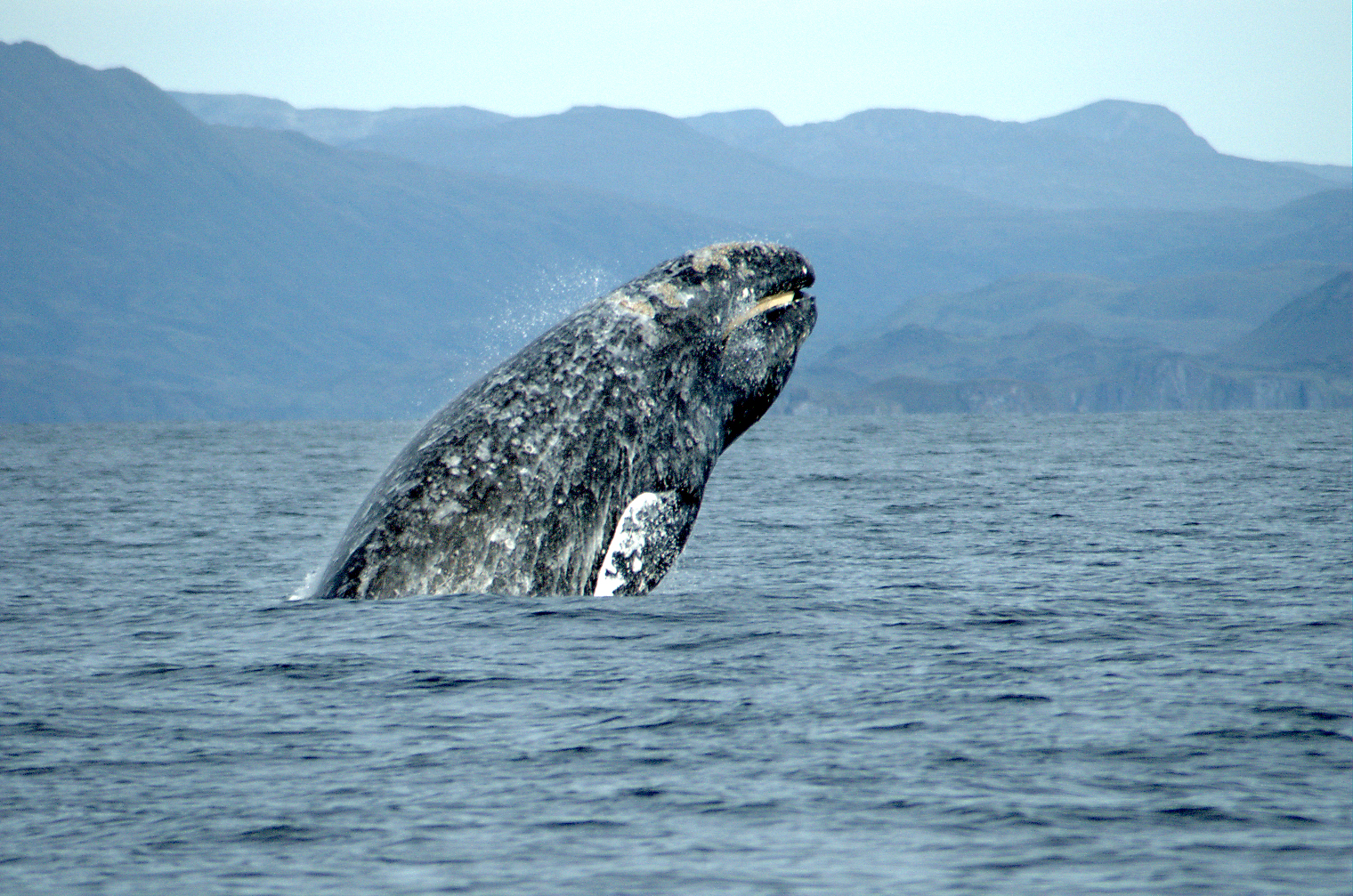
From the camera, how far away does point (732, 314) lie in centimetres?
1052

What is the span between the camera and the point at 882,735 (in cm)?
681

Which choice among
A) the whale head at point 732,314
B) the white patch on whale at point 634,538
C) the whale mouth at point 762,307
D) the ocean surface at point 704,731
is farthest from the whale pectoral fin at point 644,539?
the whale mouth at point 762,307

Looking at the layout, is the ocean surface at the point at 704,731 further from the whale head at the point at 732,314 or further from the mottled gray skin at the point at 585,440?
the whale head at the point at 732,314

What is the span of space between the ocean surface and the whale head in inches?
68.5

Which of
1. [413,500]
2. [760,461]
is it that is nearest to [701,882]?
[413,500]

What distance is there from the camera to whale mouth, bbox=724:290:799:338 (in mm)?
10523

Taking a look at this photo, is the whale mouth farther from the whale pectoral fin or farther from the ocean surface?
the ocean surface

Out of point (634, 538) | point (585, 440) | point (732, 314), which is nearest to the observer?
point (585, 440)

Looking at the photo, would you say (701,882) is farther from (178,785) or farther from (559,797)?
(178,785)

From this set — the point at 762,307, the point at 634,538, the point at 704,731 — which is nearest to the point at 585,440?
the point at 634,538

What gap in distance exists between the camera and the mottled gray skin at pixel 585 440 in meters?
Answer: 8.92

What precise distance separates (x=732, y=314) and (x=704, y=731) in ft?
13.9

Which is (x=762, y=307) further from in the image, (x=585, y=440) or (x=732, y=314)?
(x=585, y=440)

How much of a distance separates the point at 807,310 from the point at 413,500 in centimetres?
373
